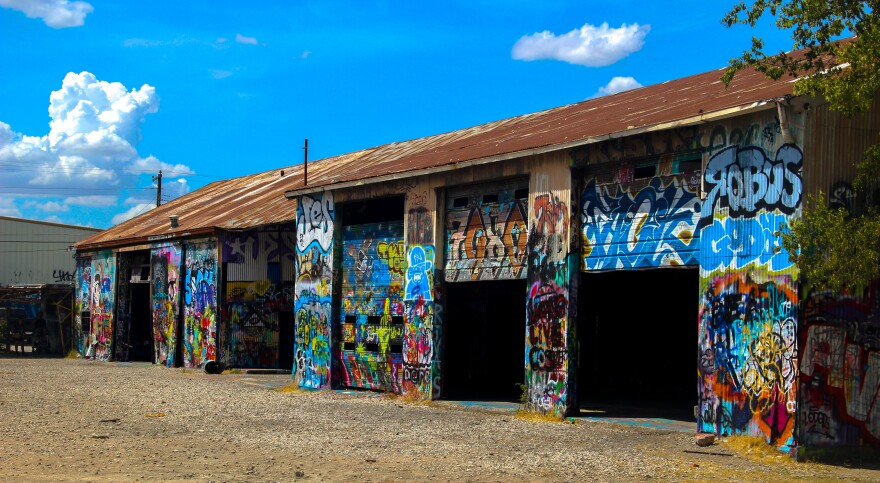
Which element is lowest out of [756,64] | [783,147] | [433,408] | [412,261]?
[433,408]

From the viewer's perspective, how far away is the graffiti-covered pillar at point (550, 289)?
1570 centimetres

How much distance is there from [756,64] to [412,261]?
917 centimetres

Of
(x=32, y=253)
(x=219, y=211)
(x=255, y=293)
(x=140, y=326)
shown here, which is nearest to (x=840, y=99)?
(x=255, y=293)

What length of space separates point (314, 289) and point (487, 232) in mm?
5754

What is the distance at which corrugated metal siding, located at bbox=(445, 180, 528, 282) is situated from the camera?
1717cm

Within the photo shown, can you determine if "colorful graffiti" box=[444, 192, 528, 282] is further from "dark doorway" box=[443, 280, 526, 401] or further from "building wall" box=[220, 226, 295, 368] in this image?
"building wall" box=[220, 226, 295, 368]

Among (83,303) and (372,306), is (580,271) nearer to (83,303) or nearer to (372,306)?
(372,306)

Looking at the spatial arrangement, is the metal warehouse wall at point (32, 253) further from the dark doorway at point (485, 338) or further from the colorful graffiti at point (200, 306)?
the dark doorway at point (485, 338)

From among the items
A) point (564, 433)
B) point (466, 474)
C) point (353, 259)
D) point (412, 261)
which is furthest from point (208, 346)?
point (466, 474)

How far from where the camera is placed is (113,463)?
34.9 ft

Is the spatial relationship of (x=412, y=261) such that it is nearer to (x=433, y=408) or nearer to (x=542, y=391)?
(x=433, y=408)

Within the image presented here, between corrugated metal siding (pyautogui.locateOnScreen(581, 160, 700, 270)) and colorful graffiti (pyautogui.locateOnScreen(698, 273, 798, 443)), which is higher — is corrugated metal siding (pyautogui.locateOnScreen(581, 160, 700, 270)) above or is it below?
above

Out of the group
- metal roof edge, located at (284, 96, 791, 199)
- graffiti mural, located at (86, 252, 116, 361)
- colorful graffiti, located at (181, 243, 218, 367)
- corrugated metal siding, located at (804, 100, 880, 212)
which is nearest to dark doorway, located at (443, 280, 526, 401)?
metal roof edge, located at (284, 96, 791, 199)

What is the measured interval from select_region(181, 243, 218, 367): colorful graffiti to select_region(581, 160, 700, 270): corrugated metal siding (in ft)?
49.0
